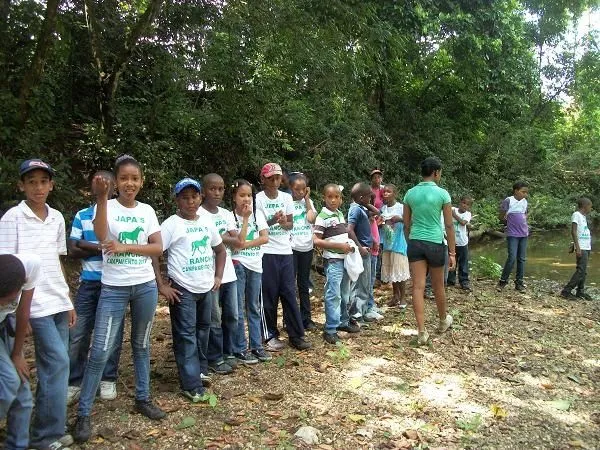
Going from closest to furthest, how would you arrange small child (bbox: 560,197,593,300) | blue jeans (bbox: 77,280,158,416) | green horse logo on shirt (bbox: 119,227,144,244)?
blue jeans (bbox: 77,280,158,416) < green horse logo on shirt (bbox: 119,227,144,244) < small child (bbox: 560,197,593,300)

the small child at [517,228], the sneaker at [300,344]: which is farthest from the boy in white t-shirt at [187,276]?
the small child at [517,228]

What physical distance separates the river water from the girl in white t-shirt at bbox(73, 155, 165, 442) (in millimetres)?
9554

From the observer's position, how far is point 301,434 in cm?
345

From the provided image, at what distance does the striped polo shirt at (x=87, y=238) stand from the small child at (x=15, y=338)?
2.93 ft

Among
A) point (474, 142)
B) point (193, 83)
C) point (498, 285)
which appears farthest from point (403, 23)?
point (474, 142)

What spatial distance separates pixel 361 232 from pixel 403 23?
8.95 m

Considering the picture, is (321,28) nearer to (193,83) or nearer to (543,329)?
(193,83)

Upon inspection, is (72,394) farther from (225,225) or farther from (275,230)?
(275,230)

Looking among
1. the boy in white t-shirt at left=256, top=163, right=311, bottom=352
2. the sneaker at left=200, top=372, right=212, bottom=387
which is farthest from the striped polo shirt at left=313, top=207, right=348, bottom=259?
the sneaker at left=200, top=372, right=212, bottom=387

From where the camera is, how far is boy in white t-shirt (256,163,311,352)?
500cm

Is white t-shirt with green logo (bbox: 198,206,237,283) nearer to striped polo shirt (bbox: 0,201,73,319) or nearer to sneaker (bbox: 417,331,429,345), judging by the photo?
striped polo shirt (bbox: 0,201,73,319)

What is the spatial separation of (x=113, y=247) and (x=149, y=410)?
1.18 m

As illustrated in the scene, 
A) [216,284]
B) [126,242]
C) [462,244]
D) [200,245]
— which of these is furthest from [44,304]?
Answer: [462,244]

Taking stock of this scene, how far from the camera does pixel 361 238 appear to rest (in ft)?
19.7
